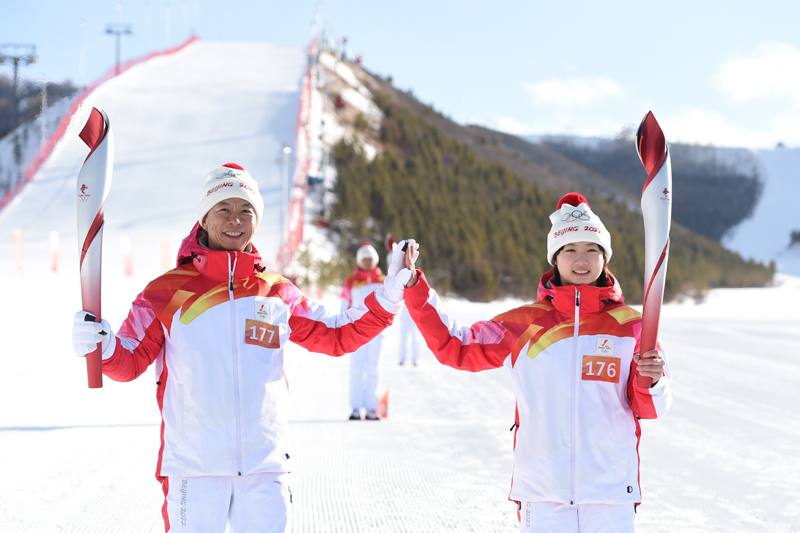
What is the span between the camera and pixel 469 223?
2889cm

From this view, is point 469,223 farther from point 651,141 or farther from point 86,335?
point 86,335

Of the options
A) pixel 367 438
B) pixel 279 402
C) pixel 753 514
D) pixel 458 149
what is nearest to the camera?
pixel 279 402

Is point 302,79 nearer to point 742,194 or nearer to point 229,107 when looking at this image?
point 229,107

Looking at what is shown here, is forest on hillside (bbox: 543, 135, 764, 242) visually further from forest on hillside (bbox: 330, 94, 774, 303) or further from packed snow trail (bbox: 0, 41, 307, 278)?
packed snow trail (bbox: 0, 41, 307, 278)

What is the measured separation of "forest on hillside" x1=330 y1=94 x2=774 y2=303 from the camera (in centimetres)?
2564

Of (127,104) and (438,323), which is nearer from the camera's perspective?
(438,323)

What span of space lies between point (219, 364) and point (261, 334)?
151mm

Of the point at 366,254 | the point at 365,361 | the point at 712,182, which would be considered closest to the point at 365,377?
the point at 365,361

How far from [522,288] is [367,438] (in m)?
22.6

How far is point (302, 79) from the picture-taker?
34.7 meters

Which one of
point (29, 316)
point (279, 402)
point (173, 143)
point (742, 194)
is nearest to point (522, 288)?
point (173, 143)

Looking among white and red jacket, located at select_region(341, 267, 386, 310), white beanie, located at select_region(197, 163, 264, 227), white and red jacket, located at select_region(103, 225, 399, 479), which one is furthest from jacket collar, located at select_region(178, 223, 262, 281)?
white and red jacket, located at select_region(341, 267, 386, 310)

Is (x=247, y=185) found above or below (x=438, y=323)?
above

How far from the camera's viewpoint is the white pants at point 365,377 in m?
5.64
